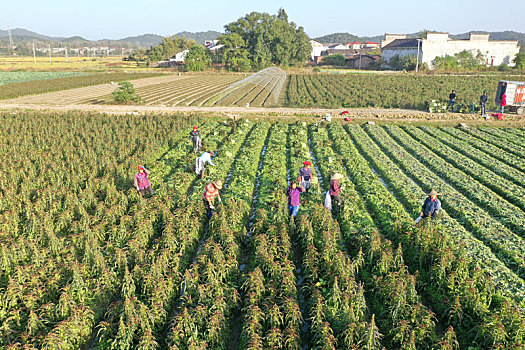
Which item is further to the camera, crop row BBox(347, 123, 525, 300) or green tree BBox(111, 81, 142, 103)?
green tree BBox(111, 81, 142, 103)

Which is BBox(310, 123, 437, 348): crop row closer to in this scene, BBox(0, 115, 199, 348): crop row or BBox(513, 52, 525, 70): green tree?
BBox(0, 115, 199, 348): crop row

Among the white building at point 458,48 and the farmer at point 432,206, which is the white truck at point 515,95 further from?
the white building at point 458,48

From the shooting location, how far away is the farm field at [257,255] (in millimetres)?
7129

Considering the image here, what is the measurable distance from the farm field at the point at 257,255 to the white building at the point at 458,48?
81265 millimetres

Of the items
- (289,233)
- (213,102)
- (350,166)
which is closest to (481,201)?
(350,166)

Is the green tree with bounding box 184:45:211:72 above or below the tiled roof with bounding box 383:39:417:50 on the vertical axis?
below

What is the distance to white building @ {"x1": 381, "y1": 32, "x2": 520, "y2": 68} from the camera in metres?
90.2

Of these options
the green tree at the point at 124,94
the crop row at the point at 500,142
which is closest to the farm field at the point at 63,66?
the green tree at the point at 124,94

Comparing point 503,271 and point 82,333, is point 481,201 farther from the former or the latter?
point 82,333

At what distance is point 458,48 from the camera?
9269 centimetres

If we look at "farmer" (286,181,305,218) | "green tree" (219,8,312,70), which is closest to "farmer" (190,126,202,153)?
"farmer" (286,181,305,218)

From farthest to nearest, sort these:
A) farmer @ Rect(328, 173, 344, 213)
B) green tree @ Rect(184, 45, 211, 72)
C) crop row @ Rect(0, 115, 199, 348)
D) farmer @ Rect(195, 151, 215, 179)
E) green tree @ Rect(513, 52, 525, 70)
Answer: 1. green tree @ Rect(184, 45, 211, 72)
2. green tree @ Rect(513, 52, 525, 70)
3. farmer @ Rect(195, 151, 215, 179)
4. farmer @ Rect(328, 173, 344, 213)
5. crop row @ Rect(0, 115, 199, 348)

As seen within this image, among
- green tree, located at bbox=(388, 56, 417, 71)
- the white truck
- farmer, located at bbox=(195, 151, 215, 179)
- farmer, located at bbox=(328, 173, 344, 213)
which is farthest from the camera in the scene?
green tree, located at bbox=(388, 56, 417, 71)

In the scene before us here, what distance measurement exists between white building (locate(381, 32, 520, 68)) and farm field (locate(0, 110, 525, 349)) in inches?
3199
